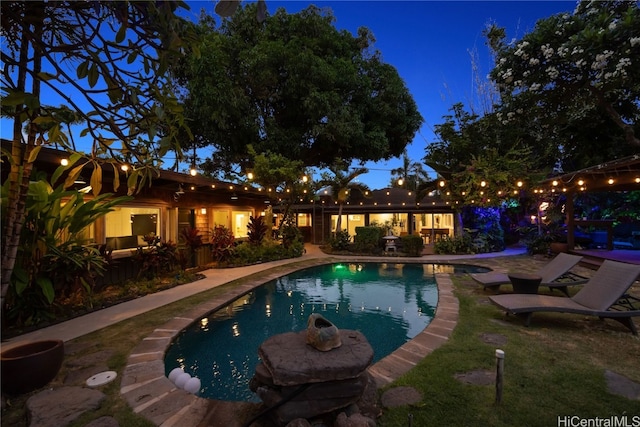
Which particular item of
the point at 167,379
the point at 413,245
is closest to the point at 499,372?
the point at 167,379

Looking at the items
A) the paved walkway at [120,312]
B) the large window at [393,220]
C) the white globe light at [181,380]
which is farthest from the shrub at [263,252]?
the large window at [393,220]

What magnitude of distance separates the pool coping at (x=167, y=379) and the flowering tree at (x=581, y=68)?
754 cm

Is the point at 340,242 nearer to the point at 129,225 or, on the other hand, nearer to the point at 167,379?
the point at 129,225

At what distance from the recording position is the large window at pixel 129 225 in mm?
10086

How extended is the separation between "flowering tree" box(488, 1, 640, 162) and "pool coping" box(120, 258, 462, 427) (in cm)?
754

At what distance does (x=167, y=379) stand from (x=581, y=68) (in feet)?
40.5

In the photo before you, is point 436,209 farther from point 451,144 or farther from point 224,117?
point 224,117

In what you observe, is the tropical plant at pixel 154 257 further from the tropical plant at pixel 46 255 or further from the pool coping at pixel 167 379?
the pool coping at pixel 167 379

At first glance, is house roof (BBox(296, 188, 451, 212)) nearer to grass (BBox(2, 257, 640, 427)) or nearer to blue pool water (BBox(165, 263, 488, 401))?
blue pool water (BBox(165, 263, 488, 401))

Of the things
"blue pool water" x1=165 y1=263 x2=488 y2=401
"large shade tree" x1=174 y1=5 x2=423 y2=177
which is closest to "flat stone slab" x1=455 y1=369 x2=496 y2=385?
"blue pool water" x1=165 y1=263 x2=488 y2=401

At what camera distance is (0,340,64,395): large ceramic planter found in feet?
10.7

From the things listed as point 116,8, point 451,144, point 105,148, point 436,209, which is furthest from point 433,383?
point 436,209

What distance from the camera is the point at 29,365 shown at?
333 centimetres

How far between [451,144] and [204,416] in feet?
58.5
